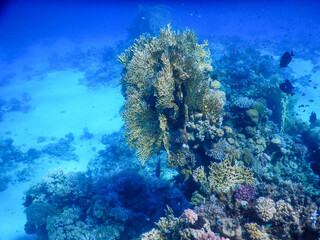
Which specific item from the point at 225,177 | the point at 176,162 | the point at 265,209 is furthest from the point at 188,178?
the point at 265,209

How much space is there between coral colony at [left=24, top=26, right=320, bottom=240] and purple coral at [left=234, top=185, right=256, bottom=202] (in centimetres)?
2

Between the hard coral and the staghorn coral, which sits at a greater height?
the staghorn coral

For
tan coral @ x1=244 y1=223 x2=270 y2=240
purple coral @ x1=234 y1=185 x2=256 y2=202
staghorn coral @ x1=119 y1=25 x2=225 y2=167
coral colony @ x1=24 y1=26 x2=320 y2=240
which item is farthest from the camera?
staghorn coral @ x1=119 y1=25 x2=225 y2=167

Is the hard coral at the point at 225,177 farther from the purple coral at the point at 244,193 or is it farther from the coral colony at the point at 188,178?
the purple coral at the point at 244,193

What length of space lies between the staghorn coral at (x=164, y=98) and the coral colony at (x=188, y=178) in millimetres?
29

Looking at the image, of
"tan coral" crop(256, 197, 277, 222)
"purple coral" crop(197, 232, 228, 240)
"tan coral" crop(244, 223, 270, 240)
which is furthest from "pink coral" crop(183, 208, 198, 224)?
"tan coral" crop(256, 197, 277, 222)

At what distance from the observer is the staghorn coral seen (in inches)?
178

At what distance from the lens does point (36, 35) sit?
197 ft

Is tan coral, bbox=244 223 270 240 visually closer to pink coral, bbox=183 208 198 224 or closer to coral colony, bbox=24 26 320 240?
coral colony, bbox=24 26 320 240

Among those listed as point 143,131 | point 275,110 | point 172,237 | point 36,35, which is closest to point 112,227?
point 172,237

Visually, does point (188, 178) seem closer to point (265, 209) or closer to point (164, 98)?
point (265, 209)

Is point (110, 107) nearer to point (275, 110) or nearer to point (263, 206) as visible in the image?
point (275, 110)

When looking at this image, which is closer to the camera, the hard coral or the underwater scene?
the underwater scene

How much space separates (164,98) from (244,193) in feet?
10.2
